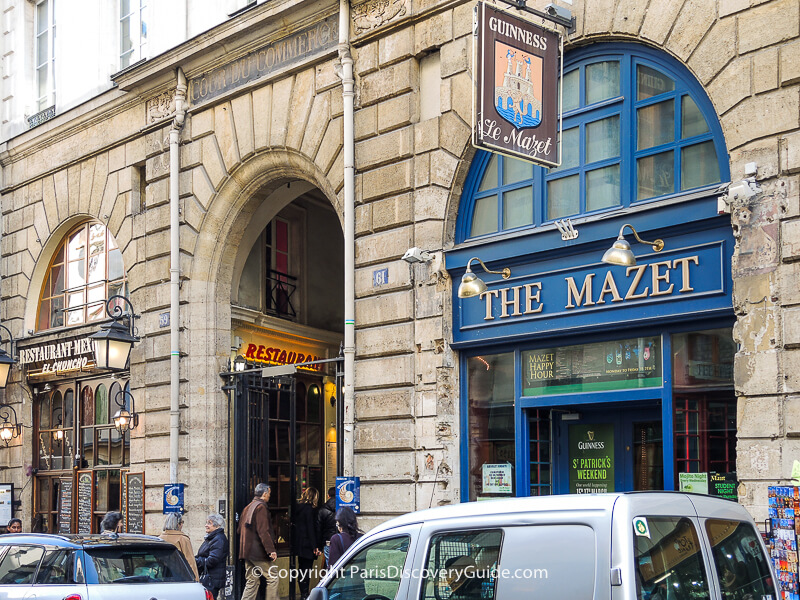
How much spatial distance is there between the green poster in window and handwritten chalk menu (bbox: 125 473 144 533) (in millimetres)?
8064

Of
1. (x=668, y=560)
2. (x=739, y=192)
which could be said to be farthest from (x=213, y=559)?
(x=668, y=560)

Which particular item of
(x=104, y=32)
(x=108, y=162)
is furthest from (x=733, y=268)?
(x=104, y=32)

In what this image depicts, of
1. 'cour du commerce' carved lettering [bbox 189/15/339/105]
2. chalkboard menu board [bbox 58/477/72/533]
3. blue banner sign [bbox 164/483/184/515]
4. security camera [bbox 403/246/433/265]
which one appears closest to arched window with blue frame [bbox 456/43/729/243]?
security camera [bbox 403/246/433/265]

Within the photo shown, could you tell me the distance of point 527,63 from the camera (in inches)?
441

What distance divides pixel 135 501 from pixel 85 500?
2.25 meters

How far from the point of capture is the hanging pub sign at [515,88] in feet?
35.0

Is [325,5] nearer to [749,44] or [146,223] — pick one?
[146,223]

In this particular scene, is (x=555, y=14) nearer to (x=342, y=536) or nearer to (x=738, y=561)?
(x=342, y=536)

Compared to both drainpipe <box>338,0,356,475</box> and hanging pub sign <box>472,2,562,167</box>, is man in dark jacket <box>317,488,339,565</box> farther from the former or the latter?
hanging pub sign <box>472,2,562,167</box>

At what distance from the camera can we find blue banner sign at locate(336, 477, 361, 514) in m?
13.4

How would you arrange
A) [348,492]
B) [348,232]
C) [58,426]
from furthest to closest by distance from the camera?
[58,426] < [348,232] < [348,492]

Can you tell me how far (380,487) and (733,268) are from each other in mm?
5535

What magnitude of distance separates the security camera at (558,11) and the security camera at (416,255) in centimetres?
329

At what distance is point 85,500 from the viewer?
19141 mm
